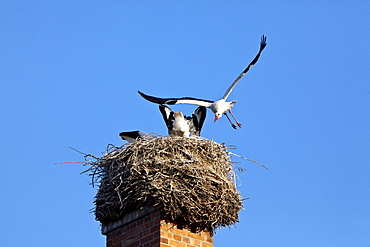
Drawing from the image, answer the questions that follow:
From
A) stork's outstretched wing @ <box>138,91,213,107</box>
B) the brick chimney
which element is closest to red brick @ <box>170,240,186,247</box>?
the brick chimney

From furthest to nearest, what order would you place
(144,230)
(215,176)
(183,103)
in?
(183,103)
(215,176)
(144,230)

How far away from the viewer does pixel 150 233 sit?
28.6 ft

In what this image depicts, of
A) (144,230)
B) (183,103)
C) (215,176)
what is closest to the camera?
(144,230)

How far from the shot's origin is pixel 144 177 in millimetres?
9125

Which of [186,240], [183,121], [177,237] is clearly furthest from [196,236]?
[183,121]

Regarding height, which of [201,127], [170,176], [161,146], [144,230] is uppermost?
[201,127]

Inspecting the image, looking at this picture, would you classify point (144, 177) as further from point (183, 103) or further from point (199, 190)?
point (183, 103)

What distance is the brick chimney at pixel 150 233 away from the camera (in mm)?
8633

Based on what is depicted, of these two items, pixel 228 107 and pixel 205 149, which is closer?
pixel 205 149

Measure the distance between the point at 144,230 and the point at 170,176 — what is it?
749 millimetres

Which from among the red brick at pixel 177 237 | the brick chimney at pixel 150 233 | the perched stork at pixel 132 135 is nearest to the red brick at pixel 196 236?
the brick chimney at pixel 150 233

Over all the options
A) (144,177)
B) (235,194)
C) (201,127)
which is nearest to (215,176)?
(235,194)

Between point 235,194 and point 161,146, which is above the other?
point 161,146

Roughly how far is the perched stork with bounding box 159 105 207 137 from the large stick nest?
80.3 inches
